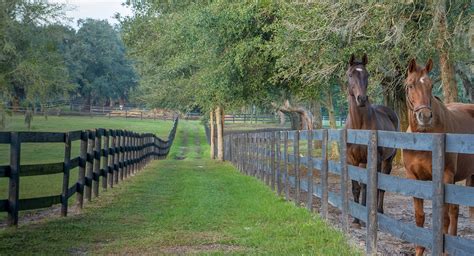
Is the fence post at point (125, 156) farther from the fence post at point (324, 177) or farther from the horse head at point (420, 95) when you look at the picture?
the horse head at point (420, 95)

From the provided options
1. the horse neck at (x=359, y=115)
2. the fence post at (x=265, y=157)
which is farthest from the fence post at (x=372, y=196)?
the fence post at (x=265, y=157)

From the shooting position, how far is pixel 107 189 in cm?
1518

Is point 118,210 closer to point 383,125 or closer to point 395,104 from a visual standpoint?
point 383,125

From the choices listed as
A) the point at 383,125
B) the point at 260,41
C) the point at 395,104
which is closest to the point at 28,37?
the point at 260,41

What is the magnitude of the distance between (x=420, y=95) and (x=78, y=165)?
6.58 m

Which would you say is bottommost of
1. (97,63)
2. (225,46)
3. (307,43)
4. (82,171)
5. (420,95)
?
(82,171)

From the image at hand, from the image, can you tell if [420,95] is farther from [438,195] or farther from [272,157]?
[272,157]

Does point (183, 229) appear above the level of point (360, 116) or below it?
below

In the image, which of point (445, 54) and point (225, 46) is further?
point (225, 46)

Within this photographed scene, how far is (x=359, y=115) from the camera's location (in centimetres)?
1050

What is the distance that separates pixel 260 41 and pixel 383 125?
33.5 ft

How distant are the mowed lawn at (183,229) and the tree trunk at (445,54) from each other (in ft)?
19.2

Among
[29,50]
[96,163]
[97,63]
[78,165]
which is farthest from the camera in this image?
[97,63]

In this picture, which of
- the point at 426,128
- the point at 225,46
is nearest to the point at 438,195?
the point at 426,128
